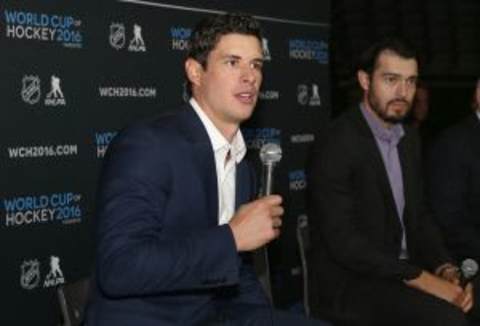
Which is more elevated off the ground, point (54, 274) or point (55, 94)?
point (55, 94)

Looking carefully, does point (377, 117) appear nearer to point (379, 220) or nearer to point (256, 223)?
point (379, 220)

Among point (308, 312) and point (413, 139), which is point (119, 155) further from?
point (413, 139)

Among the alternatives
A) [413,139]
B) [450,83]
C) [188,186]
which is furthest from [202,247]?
[450,83]

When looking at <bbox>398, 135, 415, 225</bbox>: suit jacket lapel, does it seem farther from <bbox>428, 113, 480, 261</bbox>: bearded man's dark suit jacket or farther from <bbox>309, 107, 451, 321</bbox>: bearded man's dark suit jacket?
<bbox>428, 113, 480, 261</bbox>: bearded man's dark suit jacket

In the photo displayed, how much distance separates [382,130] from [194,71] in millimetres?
1320

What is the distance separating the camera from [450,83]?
7.12 metres

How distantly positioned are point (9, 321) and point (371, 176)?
178 centimetres

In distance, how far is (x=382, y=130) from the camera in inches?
121

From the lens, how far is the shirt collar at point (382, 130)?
307 cm

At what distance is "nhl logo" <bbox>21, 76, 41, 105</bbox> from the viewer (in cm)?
330

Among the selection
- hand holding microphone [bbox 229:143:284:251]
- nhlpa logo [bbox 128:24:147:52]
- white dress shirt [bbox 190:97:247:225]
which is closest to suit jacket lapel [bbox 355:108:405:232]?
white dress shirt [bbox 190:97:247:225]

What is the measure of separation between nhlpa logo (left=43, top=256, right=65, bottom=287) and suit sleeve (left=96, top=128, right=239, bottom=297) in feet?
6.05

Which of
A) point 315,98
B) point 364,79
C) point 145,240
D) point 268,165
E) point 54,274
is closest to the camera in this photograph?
point 145,240

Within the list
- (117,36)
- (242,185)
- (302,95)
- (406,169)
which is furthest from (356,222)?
(302,95)
